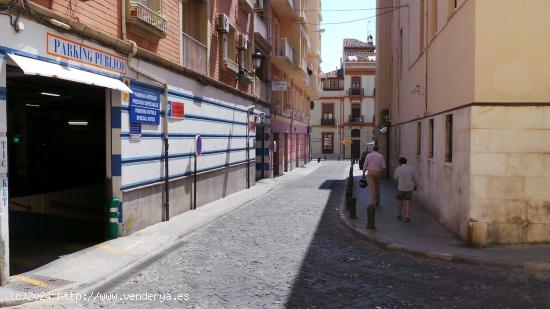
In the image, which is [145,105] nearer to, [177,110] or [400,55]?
[177,110]

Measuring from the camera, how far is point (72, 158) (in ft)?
41.0

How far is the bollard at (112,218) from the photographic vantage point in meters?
9.84

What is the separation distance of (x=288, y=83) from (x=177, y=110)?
2184 centimetres

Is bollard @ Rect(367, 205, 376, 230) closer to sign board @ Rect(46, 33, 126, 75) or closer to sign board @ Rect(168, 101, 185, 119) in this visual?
sign board @ Rect(168, 101, 185, 119)

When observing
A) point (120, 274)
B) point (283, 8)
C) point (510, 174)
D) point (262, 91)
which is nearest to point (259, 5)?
point (262, 91)

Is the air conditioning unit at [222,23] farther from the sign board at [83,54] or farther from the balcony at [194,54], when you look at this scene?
the sign board at [83,54]

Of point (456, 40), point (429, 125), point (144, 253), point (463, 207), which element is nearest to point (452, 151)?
point (463, 207)

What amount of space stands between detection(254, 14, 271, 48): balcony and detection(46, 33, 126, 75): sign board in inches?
538

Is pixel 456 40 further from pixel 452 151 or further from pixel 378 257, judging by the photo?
pixel 378 257

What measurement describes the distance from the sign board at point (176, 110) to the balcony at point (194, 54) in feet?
4.20

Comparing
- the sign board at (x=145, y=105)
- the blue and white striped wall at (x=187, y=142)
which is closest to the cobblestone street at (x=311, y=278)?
the blue and white striped wall at (x=187, y=142)

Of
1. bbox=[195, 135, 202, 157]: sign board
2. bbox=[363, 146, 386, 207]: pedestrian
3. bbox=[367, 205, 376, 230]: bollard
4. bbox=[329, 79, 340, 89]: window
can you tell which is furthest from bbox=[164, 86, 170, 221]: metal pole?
bbox=[329, 79, 340, 89]: window

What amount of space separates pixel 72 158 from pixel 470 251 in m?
9.45

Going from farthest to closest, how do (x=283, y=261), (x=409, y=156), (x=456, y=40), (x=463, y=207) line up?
(x=409, y=156) → (x=456, y=40) → (x=463, y=207) → (x=283, y=261)
